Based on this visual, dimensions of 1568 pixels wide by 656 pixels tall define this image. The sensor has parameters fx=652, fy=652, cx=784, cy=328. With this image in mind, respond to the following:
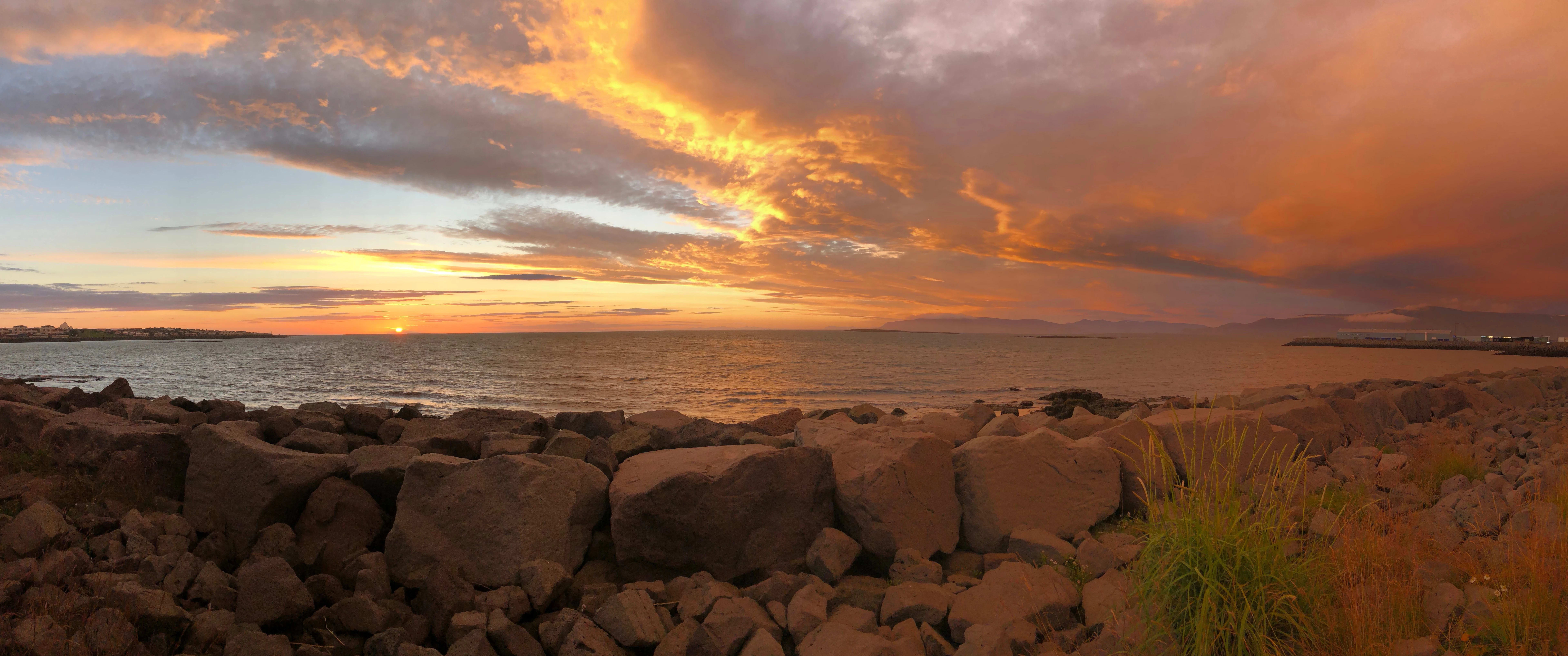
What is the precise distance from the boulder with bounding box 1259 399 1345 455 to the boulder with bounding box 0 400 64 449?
16.0 meters

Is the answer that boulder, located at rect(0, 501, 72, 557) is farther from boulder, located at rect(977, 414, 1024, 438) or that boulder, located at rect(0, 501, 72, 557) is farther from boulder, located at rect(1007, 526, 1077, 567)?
boulder, located at rect(977, 414, 1024, 438)

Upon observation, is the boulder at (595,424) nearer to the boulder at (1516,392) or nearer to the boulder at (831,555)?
the boulder at (831,555)

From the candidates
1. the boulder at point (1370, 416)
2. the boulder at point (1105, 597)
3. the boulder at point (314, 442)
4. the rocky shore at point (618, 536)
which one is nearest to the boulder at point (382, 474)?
the rocky shore at point (618, 536)

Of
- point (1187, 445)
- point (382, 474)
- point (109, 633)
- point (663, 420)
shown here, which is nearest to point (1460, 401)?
point (1187, 445)

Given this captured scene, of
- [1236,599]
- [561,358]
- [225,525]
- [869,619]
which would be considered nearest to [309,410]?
[225,525]

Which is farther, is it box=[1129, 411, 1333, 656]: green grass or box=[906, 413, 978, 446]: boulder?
box=[906, 413, 978, 446]: boulder

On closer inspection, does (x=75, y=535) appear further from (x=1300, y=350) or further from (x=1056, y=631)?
(x=1300, y=350)

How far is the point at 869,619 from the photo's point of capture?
4.60 meters

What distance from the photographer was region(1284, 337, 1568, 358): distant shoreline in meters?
84.4

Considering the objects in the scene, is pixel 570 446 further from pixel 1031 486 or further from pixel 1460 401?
pixel 1460 401

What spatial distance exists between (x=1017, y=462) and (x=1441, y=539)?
308 centimetres

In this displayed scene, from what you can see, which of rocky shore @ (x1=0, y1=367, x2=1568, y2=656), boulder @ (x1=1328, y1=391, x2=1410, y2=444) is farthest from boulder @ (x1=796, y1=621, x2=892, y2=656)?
boulder @ (x1=1328, y1=391, x2=1410, y2=444)

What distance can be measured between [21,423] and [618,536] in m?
8.16

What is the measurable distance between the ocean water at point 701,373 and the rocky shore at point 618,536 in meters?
15.3
